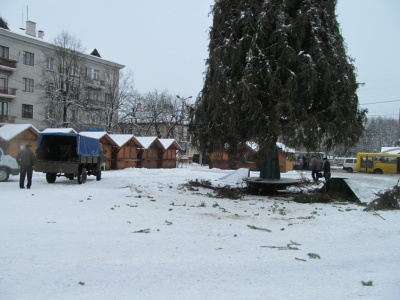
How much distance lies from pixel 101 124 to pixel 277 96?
35882 millimetres

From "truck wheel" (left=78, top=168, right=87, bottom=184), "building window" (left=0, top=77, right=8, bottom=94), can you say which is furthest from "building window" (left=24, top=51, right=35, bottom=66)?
"truck wheel" (left=78, top=168, right=87, bottom=184)

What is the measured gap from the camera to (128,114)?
5284 cm

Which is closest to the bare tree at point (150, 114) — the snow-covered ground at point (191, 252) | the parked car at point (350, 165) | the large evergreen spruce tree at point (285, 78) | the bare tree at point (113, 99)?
the bare tree at point (113, 99)

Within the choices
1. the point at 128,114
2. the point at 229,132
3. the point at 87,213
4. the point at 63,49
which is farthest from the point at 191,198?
the point at 128,114

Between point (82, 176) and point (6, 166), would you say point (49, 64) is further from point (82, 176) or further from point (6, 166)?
point (82, 176)

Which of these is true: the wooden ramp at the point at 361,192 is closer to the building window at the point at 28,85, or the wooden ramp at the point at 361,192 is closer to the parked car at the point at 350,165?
the parked car at the point at 350,165

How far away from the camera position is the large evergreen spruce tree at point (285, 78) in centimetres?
1499

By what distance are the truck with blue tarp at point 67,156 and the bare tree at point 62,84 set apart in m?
19.8

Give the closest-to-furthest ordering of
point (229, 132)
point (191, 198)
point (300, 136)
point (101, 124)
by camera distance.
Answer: point (191, 198)
point (300, 136)
point (229, 132)
point (101, 124)

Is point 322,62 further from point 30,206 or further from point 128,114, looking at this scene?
point 128,114

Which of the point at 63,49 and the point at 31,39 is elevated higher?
the point at 31,39

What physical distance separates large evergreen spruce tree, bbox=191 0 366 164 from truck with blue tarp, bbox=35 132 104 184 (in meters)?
7.22

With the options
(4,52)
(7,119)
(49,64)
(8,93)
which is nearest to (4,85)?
(8,93)

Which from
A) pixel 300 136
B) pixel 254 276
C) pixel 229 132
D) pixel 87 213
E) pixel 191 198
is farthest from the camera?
pixel 229 132
